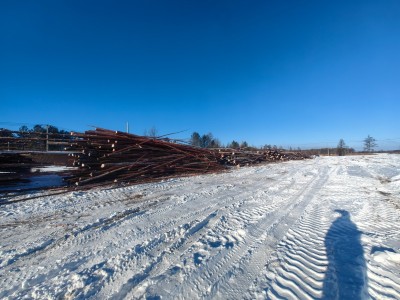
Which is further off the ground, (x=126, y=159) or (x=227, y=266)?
(x=126, y=159)

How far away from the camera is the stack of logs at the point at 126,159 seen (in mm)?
8258

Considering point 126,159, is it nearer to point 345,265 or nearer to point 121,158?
point 121,158

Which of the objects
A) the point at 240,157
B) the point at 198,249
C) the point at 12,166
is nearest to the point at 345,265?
the point at 198,249

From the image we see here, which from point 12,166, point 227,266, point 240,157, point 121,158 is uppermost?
point 121,158

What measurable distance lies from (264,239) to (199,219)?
139 centimetres

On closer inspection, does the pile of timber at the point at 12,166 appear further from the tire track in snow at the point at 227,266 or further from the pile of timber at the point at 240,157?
the pile of timber at the point at 240,157

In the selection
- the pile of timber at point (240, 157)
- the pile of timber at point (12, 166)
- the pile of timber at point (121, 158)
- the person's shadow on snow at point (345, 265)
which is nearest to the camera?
the person's shadow on snow at point (345, 265)

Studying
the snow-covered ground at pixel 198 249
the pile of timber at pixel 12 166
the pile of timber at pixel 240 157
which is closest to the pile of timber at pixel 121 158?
the pile of timber at pixel 12 166

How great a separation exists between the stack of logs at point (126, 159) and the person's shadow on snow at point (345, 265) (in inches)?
279

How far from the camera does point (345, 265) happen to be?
274 cm

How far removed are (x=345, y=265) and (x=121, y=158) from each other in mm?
8340

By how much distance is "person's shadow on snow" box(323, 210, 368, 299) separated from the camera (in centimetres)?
226

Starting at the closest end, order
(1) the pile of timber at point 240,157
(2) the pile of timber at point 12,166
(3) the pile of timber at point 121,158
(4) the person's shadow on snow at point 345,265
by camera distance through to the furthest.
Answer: (4) the person's shadow on snow at point 345,265 → (2) the pile of timber at point 12,166 → (3) the pile of timber at point 121,158 → (1) the pile of timber at point 240,157

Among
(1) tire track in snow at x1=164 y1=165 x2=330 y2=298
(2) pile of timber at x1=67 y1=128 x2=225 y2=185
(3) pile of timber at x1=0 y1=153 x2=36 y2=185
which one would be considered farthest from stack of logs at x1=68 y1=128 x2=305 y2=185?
(1) tire track in snow at x1=164 y1=165 x2=330 y2=298
